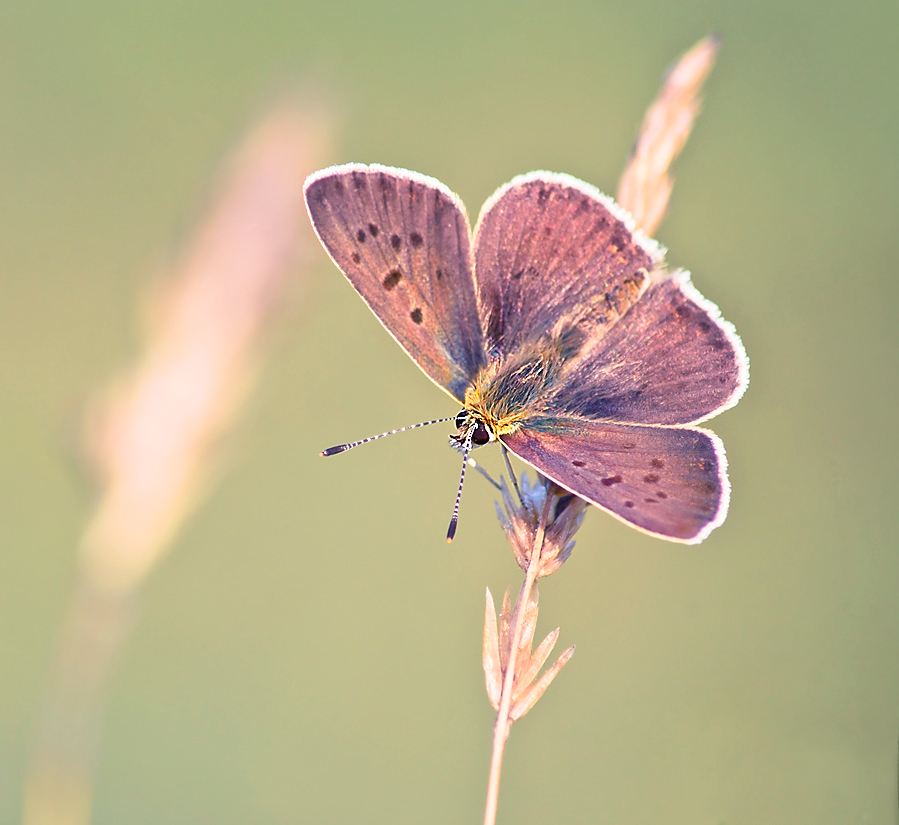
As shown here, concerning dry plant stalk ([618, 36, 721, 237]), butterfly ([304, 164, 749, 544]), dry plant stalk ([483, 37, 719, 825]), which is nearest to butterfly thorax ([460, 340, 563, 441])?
butterfly ([304, 164, 749, 544])

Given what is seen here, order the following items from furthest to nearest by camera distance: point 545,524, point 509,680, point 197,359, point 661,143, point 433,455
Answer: point 433,455
point 197,359
point 661,143
point 545,524
point 509,680

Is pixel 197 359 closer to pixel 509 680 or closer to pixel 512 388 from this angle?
pixel 512 388

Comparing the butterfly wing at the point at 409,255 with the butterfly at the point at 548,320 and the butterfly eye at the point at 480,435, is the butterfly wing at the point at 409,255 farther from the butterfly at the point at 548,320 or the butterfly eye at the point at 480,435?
the butterfly eye at the point at 480,435

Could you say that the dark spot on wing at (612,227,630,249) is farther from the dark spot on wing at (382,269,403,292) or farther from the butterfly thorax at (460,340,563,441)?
the dark spot on wing at (382,269,403,292)

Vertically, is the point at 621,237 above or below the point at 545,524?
above

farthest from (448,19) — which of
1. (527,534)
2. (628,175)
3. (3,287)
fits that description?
(527,534)

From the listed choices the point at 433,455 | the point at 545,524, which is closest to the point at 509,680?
the point at 545,524

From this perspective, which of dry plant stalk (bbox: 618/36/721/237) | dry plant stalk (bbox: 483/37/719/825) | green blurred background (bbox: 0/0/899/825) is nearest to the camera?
dry plant stalk (bbox: 483/37/719/825)
